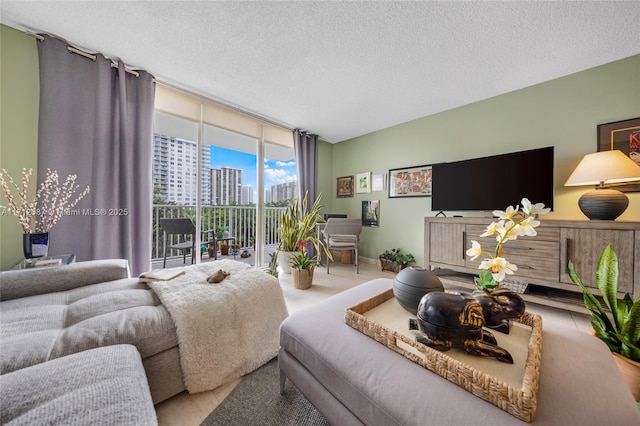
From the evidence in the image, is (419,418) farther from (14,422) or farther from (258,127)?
(258,127)

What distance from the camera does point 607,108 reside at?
185 centimetres

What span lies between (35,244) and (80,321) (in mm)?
1091

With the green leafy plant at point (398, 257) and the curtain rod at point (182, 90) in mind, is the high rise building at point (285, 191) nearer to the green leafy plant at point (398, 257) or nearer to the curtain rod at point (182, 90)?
the curtain rod at point (182, 90)

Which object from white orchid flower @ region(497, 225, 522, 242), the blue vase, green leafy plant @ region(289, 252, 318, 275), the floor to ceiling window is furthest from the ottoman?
the floor to ceiling window

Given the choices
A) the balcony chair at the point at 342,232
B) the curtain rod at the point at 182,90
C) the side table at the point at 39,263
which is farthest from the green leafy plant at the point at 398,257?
the side table at the point at 39,263

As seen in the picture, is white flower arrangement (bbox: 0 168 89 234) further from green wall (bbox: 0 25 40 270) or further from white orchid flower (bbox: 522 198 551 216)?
white orchid flower (bbox: 522 198 551 216)

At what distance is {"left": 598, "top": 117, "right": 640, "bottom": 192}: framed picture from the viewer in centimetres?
174

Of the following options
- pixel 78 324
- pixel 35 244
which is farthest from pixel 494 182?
pixel 35 244

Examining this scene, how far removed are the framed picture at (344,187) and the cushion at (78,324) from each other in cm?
323

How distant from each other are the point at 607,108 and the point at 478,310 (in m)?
2.72

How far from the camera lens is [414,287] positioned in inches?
32.6

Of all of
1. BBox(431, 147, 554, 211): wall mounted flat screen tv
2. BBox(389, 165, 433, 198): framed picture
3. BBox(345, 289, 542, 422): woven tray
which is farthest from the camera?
BBox(389, 165, 433, 198): framed picture

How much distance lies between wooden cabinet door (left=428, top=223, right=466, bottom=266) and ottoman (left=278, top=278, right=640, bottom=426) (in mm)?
1569

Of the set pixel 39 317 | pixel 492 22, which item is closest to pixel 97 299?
pixel 39 317
